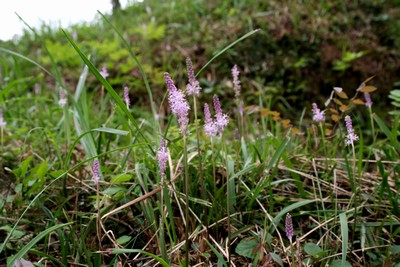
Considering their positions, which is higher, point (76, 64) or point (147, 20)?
point (147, 20)

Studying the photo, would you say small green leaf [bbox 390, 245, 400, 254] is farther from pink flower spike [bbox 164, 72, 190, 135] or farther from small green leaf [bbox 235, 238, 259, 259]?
pink flower spike [bbox 164, 72, 190, 135]

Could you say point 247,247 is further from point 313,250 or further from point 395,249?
point 395,249

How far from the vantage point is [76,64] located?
4883 mm

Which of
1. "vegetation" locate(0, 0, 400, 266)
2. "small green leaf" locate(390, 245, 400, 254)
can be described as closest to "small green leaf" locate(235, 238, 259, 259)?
A: "vegetation" locate(0, 0, 400, 266)

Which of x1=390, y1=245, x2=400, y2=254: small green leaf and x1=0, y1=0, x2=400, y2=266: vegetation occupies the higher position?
x1=0, y1=0, x2=400, y2=266: vegetation

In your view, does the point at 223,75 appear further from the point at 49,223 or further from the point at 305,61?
the point at 49,223

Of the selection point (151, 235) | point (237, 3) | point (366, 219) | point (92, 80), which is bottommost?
point (366, 219)

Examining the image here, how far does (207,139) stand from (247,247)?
3.43 feet

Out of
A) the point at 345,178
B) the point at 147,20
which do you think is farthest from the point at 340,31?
the point at 345,178

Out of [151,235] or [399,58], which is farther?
[399,58]

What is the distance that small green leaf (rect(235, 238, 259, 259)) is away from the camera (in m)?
1.25

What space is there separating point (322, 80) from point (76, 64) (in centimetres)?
307

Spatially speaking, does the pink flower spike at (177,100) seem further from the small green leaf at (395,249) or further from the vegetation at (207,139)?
the small green leaf at (395,249)

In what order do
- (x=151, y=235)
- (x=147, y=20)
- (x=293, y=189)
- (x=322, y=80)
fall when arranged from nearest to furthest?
(x=151, y=235) → (x=293, y=189) → (x=322, y=80) → (x=147, y=20)
